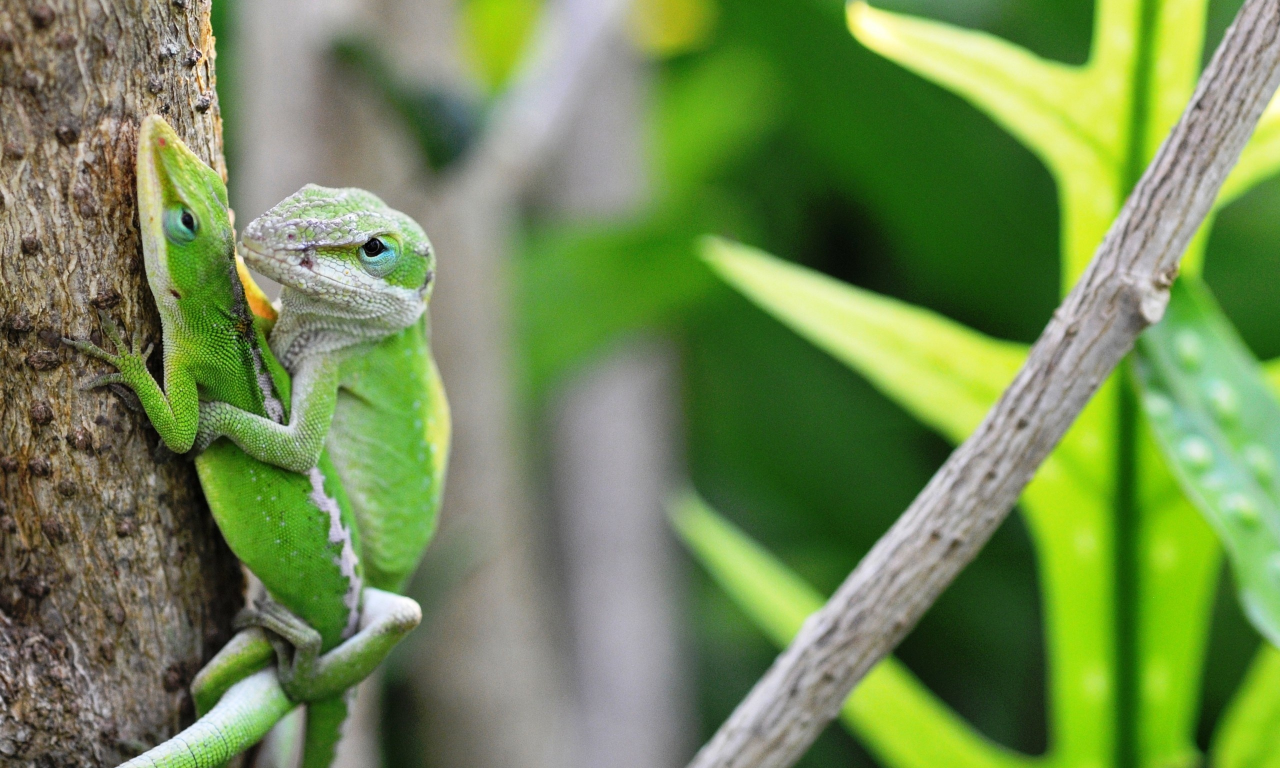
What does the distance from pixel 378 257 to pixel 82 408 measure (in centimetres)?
31

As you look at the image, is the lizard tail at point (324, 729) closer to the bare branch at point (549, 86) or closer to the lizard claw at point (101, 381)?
the lizard claw at point (101, 381)

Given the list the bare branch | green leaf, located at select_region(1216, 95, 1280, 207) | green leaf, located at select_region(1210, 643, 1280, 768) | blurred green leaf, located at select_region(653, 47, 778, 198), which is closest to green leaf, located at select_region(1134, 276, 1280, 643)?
green leaf, located at select_region(1216, 95, 1280, 207)

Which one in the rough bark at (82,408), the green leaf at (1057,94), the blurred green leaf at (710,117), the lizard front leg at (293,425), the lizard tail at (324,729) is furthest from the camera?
the blurred green leaf at (710,117)

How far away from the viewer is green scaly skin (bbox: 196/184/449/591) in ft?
2.98

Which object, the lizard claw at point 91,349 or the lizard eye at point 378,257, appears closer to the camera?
the lizard claw at point 91,349

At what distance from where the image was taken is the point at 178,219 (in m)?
0.77

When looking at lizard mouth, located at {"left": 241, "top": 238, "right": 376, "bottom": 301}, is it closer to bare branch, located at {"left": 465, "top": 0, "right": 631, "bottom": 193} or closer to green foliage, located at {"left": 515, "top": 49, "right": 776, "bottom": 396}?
green foliage, located at {"left": 515, "top": 49, "right": 776, "bottom": 396}

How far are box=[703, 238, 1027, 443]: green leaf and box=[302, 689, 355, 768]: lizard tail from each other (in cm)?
60

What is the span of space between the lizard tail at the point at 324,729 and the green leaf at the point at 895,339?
60 centimetres

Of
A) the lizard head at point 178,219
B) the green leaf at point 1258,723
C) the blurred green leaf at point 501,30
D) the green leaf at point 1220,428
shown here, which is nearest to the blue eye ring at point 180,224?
the lizard head at point 178,219

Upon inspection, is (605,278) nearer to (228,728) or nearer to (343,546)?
(343,546)

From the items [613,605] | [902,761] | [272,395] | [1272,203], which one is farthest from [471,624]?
[1272,203]

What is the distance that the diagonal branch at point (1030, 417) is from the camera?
0.77 metres

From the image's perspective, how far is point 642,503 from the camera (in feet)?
8.75
